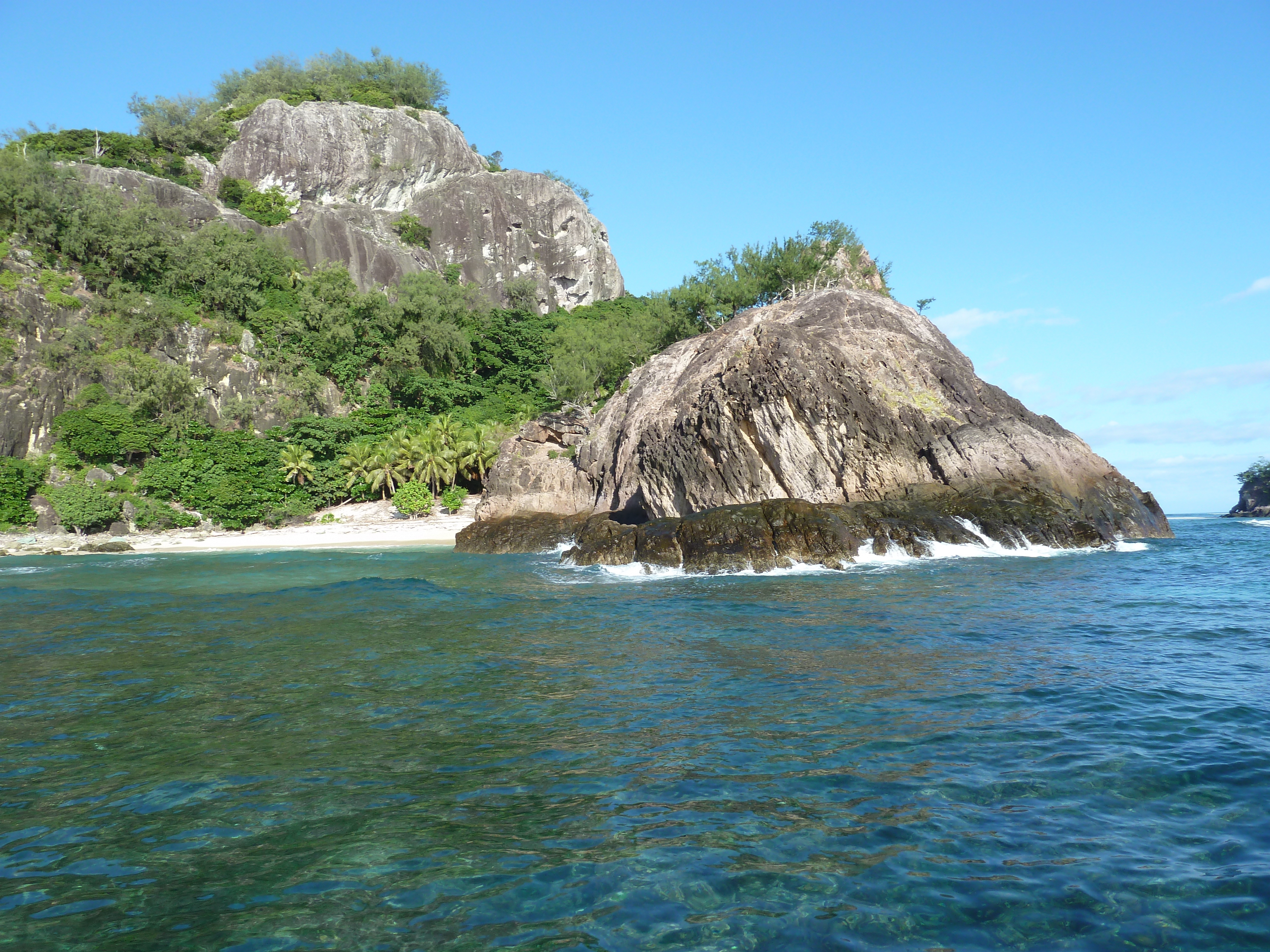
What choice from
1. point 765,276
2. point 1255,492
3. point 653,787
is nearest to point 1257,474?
point 1255,492

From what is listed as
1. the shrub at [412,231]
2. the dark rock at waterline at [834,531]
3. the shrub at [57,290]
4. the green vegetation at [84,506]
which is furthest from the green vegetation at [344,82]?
the dark rock at waterline at [834,531]

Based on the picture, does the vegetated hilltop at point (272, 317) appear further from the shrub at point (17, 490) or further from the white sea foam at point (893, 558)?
the white sea foam at point (893, 558)

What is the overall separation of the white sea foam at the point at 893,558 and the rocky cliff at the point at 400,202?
57.9 metres

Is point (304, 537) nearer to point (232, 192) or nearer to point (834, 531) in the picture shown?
point (834, 531)

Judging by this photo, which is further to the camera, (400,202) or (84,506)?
(400,202)

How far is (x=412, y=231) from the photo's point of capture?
77500mm

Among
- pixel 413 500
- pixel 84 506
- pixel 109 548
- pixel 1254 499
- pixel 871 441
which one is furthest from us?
pixel 1254 499

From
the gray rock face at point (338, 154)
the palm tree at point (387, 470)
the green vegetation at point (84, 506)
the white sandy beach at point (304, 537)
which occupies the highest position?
the gray rock face at point (338, 154)

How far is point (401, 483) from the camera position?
48375mm

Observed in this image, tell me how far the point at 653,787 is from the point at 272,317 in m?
63.2

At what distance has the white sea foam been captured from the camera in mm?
20500

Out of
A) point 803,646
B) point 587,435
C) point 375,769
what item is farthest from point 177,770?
point 587,435

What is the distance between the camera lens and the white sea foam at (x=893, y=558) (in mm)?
20500

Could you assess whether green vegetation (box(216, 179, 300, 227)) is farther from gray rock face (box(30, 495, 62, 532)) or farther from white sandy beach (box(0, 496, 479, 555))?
white sandy beach (box(0, 496, 479, 555))
